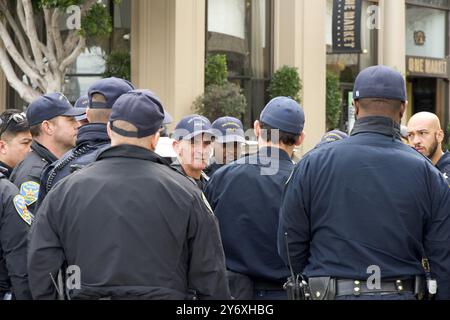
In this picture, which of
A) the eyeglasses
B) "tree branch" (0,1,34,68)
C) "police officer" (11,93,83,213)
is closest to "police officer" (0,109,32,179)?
the eyeglasses

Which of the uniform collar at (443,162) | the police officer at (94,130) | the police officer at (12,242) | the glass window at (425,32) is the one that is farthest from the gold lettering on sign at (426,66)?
the police officer at (12,242)

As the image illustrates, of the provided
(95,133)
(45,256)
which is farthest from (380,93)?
(45,256)

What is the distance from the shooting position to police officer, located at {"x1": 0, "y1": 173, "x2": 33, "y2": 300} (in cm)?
496

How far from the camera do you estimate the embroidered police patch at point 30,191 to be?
551 centimetres

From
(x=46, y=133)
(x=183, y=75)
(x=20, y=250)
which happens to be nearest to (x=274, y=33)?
(x=183, y=75)

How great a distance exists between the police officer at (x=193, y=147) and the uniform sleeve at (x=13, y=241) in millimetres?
1770

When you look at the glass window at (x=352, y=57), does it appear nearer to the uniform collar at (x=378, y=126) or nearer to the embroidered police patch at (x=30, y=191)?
the embroidered police patch at (x=30, y=191)

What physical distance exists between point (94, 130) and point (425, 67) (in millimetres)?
23780

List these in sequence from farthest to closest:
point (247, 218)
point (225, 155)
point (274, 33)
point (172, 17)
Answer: point (274, 33) < point (172, 17) < point (225, 155) < point (247, 218)

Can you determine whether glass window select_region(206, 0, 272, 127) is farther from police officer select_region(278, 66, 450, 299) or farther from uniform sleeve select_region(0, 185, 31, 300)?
police officer select_region(278, 66, 450, 299)

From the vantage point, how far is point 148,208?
397 centimetres
